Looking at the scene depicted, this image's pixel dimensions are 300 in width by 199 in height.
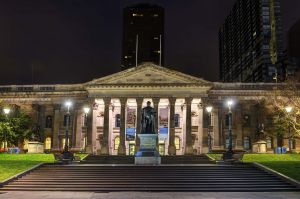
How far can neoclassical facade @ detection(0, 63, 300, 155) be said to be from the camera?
68.9 metres

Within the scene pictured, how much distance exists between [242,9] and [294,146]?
95.6 m

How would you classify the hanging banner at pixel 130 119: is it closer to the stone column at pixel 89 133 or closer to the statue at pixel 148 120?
the stone column at pixel 89 133

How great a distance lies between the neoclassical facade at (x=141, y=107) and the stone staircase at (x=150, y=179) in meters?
30.0

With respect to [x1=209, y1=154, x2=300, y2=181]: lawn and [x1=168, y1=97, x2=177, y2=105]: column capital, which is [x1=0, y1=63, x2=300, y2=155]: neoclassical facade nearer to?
[x1=168, y1=97, x2=177, y2=105]: column capital

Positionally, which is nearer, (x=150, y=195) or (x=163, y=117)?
(x=150, y=195)

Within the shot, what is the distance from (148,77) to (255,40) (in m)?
84.9

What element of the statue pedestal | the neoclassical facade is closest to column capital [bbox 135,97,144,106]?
the neoclassical facade

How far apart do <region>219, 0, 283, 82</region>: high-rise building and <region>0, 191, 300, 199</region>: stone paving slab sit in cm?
9915

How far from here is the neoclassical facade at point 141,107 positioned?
68.9 meters

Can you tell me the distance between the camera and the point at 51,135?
254ft

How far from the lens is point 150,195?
1027 inches

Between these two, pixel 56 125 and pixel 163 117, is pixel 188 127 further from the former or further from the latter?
pixel 56 125

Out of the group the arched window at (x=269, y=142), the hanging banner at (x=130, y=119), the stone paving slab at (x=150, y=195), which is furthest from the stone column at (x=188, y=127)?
the stone paving slab at (x=150, y=195)

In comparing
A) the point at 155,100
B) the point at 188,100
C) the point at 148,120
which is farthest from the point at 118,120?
the point at 148,120
